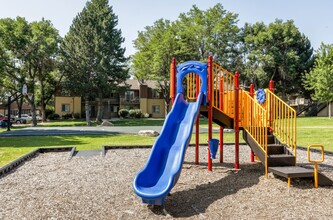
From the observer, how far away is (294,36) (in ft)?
142

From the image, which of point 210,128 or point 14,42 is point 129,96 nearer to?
point 14,42

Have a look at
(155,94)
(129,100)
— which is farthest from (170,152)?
(155,94)

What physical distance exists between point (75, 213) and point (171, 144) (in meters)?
2.41

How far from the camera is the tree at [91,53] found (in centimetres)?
3419

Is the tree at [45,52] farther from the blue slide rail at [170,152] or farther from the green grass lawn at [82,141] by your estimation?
the blue slide rail at [170,152]

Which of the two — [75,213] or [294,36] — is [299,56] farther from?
[75,213]

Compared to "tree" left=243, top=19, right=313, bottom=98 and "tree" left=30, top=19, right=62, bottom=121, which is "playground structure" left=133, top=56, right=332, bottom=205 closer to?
"tree" left=30, top=19, right=62, bottom=121

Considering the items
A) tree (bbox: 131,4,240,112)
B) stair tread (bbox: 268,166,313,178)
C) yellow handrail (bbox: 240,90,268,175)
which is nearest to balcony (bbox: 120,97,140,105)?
tree (bbox: 131,4,240,112)

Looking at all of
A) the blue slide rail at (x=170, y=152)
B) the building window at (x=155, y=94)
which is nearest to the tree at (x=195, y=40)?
the building window at (x=155, y=94)

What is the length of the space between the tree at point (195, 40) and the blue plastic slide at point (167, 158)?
32.5 metres

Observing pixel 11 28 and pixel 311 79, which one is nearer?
pixel 11 28

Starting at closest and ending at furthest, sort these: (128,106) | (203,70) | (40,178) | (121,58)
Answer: (40,178)
(203,70)
(121,58)
(128,106)

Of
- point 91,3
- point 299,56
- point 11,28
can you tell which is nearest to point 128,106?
point 91,3

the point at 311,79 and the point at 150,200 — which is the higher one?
the point at 311,79
